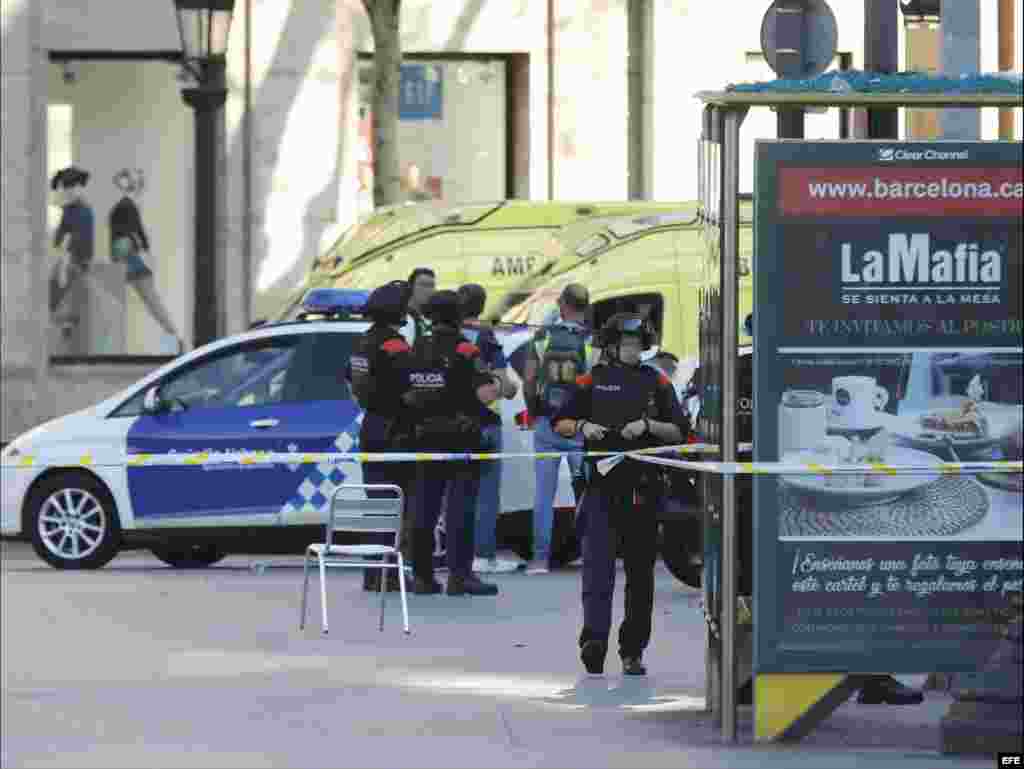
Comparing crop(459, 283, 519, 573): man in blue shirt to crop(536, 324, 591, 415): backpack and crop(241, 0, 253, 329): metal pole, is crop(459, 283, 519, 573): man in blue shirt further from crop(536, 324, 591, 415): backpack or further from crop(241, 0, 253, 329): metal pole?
crop(241, 0, 253, 329): metal pole

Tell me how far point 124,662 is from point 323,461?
4299 mm

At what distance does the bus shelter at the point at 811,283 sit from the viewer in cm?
1057

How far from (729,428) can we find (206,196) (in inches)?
413

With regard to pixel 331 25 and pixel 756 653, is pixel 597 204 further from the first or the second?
pixel 756 653

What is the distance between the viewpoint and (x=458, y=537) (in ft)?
53.9

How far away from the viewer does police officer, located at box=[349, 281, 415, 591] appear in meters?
16.2

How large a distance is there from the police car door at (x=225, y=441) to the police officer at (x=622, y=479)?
567cm

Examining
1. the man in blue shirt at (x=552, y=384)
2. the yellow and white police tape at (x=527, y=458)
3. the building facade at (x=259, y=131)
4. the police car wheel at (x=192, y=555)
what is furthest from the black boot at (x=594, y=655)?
the building facade at (x=259, y=131)

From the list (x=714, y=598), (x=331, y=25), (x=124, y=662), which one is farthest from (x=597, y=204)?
(x=714, y=598)

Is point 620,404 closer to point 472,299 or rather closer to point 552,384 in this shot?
point 552,384

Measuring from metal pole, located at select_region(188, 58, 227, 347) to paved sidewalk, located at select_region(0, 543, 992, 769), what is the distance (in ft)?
13.7

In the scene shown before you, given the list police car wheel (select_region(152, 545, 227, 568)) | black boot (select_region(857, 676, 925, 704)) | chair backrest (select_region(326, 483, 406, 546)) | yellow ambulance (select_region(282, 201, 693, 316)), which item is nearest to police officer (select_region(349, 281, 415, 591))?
chair backrest (select_region(326, 483, 406, 546))

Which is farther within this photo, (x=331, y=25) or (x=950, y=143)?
(x=331, y=25)

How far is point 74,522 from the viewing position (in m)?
18.6
